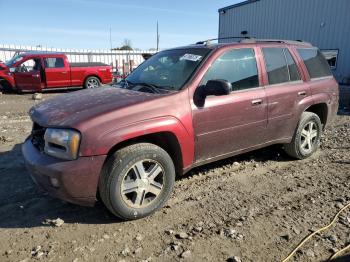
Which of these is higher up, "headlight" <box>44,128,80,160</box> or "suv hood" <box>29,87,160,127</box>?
"suv hood" <box>29,87,160,127</box>

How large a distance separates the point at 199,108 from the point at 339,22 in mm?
13668

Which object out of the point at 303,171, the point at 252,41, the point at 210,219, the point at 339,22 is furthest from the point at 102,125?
the point at 339,22

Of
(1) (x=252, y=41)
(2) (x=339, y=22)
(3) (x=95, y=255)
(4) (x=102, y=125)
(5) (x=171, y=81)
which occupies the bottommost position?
(3) (x=95, y=255)

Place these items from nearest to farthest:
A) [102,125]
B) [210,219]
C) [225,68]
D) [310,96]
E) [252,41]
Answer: [102,125] → [210,219] → [225,68] → [252,41] → [310,96]

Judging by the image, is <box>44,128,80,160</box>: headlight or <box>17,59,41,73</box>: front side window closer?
<box>44,128,80,160</box>: headlight

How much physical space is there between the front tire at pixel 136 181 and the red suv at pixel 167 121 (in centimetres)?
1

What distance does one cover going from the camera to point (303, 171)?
4.95 m

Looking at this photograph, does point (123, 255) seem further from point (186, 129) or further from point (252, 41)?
point (252, 41)

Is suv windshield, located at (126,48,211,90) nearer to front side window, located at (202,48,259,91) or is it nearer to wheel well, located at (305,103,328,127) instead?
front side window, located at (202,48,259,91)

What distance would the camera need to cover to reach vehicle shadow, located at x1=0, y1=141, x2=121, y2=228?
3.54 meters

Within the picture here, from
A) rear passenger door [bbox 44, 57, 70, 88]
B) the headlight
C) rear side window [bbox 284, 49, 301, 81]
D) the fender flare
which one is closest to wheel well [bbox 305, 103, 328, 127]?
rear side window [bbox 284, 49, 301, 81]

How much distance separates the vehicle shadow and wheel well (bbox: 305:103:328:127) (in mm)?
3743

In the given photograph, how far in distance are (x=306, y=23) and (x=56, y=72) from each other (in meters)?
12.0

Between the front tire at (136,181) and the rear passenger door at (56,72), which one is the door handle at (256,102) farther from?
the rear passenger door at (56,72)
